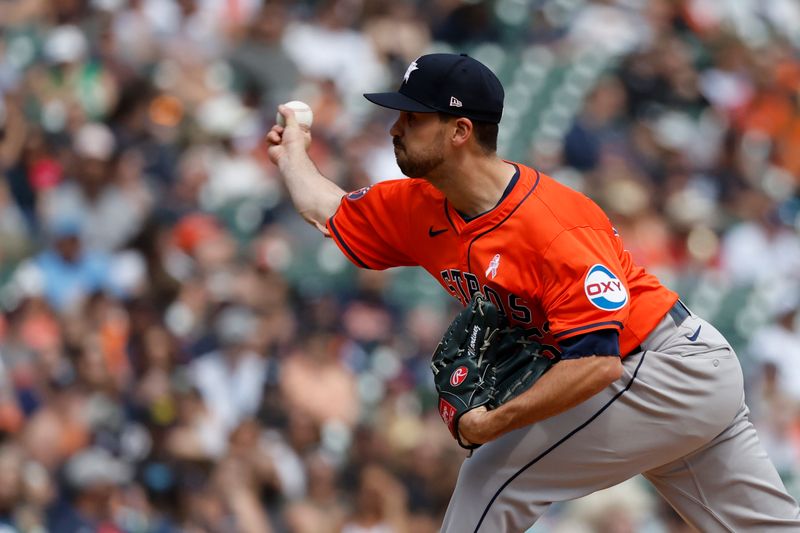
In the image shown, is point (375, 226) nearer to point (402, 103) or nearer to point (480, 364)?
point (402, 103)

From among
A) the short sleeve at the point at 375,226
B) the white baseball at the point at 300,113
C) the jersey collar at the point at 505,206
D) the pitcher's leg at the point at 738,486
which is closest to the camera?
the jersey collar at the point at 505,206

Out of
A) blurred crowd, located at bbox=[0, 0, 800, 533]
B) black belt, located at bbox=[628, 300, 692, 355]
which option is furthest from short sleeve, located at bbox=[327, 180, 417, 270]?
blurred crowd, located at bbox=[0, 0, 800, 533]

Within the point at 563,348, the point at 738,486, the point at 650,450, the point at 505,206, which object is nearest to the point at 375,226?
the point at 505,206

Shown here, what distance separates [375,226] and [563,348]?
3.21ft

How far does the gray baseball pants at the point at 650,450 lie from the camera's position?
14.0 ft

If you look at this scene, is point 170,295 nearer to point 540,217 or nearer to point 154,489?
point 154,489

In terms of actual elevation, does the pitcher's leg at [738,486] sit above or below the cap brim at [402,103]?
below

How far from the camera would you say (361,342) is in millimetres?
8977

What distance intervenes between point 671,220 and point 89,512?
599cm

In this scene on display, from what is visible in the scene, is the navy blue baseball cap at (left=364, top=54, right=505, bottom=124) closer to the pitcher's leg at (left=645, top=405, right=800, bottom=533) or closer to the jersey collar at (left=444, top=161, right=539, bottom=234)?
the jersey collar at (left=444, top=161, right=539, bottom=234)

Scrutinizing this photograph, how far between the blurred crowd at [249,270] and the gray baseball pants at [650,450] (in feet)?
11.3

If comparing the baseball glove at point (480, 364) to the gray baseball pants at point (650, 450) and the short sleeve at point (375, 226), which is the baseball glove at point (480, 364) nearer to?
the gray baseball pants at point (650, 450)

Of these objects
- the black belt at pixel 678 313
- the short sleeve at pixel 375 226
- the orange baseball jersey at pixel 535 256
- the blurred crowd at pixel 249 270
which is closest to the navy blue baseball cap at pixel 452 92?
the orange baseball jersey at pixel 535 256

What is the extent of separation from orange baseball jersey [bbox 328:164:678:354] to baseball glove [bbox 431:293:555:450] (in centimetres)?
11
